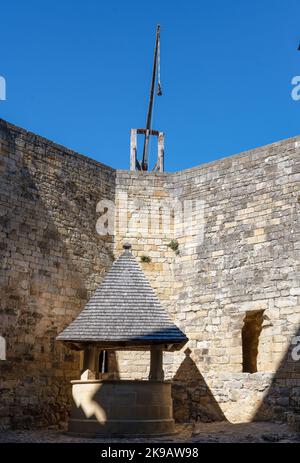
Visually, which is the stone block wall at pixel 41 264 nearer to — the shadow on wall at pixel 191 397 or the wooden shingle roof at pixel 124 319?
the wooden shingle roof at pixel 124 319

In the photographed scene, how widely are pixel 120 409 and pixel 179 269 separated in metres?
4.14

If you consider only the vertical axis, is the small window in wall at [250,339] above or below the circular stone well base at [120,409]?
above

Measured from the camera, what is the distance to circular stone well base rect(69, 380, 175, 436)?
987cm

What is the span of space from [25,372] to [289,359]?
467 centimetres

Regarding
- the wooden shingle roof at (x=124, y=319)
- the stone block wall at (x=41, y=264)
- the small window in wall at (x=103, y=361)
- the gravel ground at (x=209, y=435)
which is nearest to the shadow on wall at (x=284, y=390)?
the gravel ground at (x=209, y=435)

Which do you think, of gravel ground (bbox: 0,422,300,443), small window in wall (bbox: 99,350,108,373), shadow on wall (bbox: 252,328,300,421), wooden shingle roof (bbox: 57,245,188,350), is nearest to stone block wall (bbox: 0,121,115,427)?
small window in wall (bbox: 99,350,108,373)

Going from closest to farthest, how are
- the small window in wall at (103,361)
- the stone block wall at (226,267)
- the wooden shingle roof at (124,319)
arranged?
the wooden shingle roof at (124,319), the stone block wall at (226,267), the small window in wall at (103,361)

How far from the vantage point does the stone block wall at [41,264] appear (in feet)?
36.4

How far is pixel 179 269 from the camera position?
1342cm

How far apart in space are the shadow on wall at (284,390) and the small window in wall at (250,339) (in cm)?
99

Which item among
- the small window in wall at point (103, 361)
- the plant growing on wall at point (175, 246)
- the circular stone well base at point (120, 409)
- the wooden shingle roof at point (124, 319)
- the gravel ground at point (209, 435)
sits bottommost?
the gravel ground at point (209, 435)

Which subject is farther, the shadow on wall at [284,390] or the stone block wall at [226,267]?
the stone block wall at [226,267]

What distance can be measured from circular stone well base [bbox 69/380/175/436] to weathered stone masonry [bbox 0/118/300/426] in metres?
1.43

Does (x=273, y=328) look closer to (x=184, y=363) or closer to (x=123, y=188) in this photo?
(x=184, y=363)
